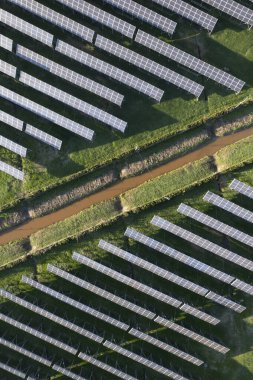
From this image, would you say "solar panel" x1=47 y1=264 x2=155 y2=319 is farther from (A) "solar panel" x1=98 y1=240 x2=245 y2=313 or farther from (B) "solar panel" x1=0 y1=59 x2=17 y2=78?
(B) "solar panel" x1=0 y1=59 x2=17 y2=78

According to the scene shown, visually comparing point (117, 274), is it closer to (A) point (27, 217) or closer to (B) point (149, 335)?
(B) point (149, 335)

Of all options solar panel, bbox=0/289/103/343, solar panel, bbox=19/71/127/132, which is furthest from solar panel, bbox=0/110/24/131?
solar panel, bbox=0/289/103/343

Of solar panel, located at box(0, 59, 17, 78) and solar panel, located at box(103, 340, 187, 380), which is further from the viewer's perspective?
solar panel, located at box(103, 340, 187, 380)

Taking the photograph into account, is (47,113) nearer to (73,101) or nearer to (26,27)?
(73,101)

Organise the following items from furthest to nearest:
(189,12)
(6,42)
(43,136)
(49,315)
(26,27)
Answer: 1. (49,315)
2. (43,136)
3. (6,42)
4. (26,27)
5. (189,12)

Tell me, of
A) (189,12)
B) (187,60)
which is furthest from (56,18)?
(187,60)
